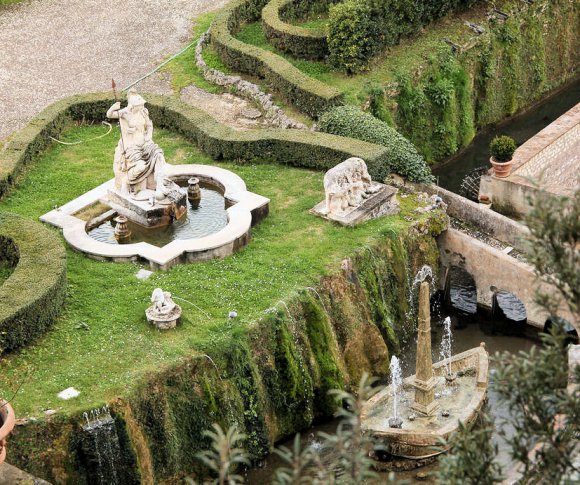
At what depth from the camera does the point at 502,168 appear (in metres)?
34.7

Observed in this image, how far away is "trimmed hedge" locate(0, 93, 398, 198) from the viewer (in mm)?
32938

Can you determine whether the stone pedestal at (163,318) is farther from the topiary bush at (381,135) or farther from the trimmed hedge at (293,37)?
the trimmed hedge at (293,37)


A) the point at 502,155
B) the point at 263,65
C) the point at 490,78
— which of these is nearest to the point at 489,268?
the point at 502,155

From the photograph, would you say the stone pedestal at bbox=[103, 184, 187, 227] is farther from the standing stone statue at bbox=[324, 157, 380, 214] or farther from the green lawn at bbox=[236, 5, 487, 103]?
the green lawn at bbox=[236, 5, 487, 103]

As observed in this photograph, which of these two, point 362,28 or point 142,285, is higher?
point 362,28

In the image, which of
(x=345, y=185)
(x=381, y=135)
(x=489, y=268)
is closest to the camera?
(x=345, y=185)

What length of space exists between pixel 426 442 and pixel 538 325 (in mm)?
7068

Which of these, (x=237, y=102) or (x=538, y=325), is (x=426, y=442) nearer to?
(x=538, y=325)

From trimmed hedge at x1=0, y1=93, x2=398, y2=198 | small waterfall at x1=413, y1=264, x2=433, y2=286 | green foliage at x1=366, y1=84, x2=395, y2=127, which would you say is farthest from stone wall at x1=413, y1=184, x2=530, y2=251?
green foliage at x1=366, y1=84, x2=395, y2=127

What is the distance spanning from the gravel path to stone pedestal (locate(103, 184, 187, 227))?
6905 mm

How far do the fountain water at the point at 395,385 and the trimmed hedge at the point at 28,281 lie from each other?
7.97 m

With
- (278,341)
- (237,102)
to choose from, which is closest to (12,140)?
(237,102)

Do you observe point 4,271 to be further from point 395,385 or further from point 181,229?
point 395,385

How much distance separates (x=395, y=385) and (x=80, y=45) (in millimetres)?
19853
